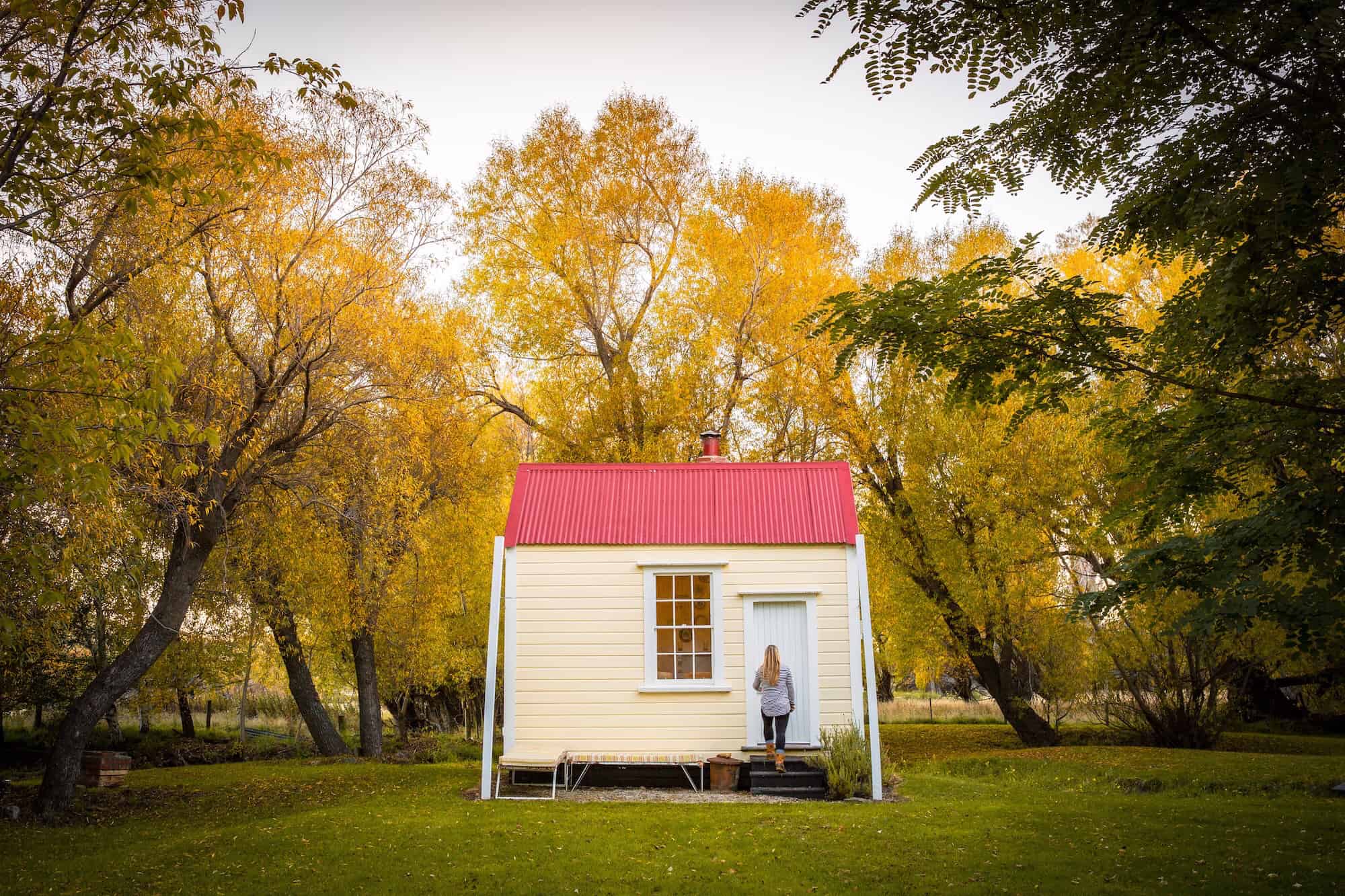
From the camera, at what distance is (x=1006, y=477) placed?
17781mm

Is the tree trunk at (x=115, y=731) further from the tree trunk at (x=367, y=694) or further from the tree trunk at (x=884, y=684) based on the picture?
the tree trunk at (x=884, y=684)

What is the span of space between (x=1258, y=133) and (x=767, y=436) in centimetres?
1596

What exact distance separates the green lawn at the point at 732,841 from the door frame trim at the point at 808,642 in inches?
53.1

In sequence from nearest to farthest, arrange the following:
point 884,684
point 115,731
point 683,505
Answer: point 683,505 < point 115,731 < point 884,684

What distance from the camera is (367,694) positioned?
2133 centimetres

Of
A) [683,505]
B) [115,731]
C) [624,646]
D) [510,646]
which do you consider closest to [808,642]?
[624,646]

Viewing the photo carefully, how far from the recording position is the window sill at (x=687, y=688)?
13.3m

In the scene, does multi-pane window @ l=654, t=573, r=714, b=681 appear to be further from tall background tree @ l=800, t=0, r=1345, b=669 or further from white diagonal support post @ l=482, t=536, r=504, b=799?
tall background tree @ l=800, t=0, r=1345, b=669

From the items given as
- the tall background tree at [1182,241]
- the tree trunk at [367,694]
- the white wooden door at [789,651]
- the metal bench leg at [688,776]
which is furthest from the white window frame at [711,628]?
the tree trunk at [367,694]

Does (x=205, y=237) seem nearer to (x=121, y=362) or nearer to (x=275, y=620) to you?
(x=121, y=362)

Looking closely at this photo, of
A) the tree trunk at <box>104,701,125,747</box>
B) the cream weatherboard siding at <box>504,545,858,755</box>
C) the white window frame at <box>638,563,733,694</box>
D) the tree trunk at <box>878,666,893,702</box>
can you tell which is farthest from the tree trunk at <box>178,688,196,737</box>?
the tree trunk at <box>878,666,893,702</box>

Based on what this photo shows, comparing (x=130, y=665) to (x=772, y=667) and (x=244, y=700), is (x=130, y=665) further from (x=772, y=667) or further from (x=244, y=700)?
(x=244, y=700)

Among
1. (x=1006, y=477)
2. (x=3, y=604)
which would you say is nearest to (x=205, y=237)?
(x=3, y=604)

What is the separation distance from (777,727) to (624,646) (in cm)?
238
